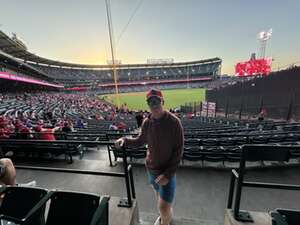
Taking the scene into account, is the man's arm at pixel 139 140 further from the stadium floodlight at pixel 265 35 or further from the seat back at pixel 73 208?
the stadium floodlight at pixel 265 35

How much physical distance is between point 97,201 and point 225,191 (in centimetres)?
266

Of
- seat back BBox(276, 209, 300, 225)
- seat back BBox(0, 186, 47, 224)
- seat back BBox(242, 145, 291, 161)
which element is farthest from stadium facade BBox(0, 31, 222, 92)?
seat back BBox(276, 209, 300, 225)

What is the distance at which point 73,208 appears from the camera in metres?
1.56

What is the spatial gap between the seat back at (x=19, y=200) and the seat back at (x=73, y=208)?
210 millimetres

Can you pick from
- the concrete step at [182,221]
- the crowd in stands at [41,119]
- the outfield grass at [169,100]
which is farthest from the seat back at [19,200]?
the outfield grass at [169,100]

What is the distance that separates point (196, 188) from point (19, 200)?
9.46ft

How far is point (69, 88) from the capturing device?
6197cm

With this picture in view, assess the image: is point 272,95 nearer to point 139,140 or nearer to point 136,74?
point 139,140

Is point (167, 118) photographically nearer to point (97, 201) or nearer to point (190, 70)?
point (97, 201)

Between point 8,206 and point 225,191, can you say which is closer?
point 8,206

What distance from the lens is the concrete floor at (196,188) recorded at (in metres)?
2.71

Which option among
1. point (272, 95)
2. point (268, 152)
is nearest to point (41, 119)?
point (268, 152)

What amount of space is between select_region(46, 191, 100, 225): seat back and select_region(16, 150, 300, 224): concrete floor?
4.33 ft

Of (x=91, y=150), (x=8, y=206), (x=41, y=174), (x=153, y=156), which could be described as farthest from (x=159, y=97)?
(x=91, y=150)
